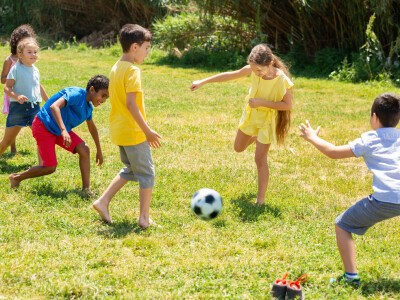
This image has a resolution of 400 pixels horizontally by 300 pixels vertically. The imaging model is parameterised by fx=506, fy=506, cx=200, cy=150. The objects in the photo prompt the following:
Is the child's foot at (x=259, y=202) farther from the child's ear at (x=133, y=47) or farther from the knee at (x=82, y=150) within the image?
the child's ear at (x=133, y=47)

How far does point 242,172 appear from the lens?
646 cm

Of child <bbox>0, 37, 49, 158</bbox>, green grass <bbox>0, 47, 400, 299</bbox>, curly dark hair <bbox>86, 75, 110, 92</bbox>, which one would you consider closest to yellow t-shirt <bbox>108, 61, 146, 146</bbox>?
curly dark hair <bbox>86, 75, 110, 92</bbox>

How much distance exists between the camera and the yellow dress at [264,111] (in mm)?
5203

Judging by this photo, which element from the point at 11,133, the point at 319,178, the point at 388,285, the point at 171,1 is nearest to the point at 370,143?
the point at 388,285

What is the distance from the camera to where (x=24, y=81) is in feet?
20.7

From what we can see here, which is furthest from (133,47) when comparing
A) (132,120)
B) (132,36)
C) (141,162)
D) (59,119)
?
(59,119)

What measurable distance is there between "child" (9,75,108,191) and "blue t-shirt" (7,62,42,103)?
106 cm

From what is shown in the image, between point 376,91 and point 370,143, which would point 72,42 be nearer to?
point 376,91

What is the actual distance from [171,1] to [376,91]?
9561 mm

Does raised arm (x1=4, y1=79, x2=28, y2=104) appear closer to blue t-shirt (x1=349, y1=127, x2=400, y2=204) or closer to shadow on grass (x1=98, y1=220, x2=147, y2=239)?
shadow on grass (x1=98, y1=220, x2=147, y2=239)

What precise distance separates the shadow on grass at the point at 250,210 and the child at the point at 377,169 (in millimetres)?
1393

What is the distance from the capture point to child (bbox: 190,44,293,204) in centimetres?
516

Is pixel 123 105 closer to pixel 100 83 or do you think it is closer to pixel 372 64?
pixel 100 83

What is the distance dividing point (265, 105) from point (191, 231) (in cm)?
152
